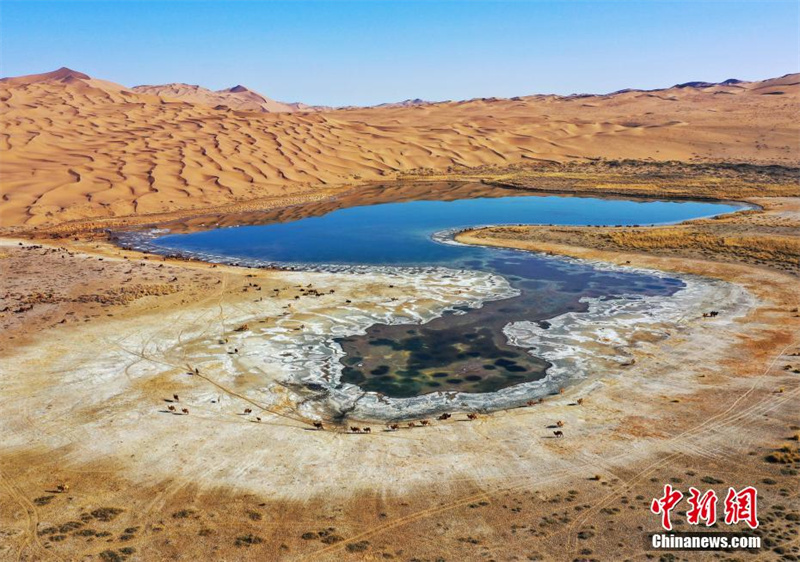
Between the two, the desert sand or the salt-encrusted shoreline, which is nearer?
the desert sand

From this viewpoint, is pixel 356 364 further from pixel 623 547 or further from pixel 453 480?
pixel 623 547

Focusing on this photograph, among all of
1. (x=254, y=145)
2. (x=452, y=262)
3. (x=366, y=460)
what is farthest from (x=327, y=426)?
(x=254, y=145)

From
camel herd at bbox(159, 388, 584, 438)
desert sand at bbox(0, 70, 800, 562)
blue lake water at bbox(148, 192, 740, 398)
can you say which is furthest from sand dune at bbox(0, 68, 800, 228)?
camel herd at bbox(159, 388, 584, 438)

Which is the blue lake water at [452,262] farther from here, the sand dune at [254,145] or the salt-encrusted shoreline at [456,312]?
the sand dune at [254,145]

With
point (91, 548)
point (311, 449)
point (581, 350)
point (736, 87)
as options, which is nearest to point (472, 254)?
point (581, 350)

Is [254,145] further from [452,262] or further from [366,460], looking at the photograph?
[366,460]

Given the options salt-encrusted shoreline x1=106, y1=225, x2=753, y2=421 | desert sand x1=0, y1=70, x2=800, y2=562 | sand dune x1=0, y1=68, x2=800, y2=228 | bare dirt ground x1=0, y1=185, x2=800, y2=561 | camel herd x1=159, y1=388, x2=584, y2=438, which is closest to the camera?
bare dirt ground x1=0, y1=185, x2=800, y2=561

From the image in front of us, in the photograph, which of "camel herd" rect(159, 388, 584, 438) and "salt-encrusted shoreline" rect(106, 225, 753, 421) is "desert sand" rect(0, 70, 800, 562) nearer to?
"camel herd" rect(159, 388, 584, 438)
